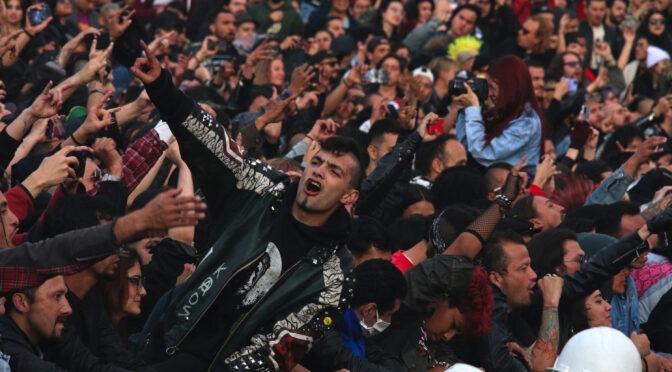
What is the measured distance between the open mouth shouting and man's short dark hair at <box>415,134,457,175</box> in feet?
12.7

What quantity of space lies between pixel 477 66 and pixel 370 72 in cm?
134

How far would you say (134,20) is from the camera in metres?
8.80

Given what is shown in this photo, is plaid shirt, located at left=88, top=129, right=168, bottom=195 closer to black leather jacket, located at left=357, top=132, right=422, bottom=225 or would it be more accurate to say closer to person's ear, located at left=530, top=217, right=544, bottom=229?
black leather jacket, located at left=357, top=132, right=422, bottom=225

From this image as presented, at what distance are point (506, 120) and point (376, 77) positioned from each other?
117 inches

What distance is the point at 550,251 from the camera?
7113 millimetres

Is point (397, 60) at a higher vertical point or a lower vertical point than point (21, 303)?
lower

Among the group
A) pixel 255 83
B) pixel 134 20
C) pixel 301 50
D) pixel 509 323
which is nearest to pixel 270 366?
pixel 509 323

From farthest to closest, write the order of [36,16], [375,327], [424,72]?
[424,72]
[36,16]
[375,327]

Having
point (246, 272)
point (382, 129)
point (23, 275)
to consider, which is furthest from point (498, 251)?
point (23, 275)

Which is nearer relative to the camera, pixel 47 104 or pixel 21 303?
pixel 21 303

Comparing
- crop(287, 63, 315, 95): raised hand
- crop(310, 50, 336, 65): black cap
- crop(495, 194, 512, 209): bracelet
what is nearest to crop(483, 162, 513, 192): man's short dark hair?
crop(287, 63, 315, 95): raised hand

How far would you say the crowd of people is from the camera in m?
4.83

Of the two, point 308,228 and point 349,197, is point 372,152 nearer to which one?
point 349,197

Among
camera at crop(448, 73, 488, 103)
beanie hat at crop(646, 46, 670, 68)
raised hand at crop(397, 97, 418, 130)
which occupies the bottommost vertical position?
beanie hat at crop(646, 46, 670, 68)
